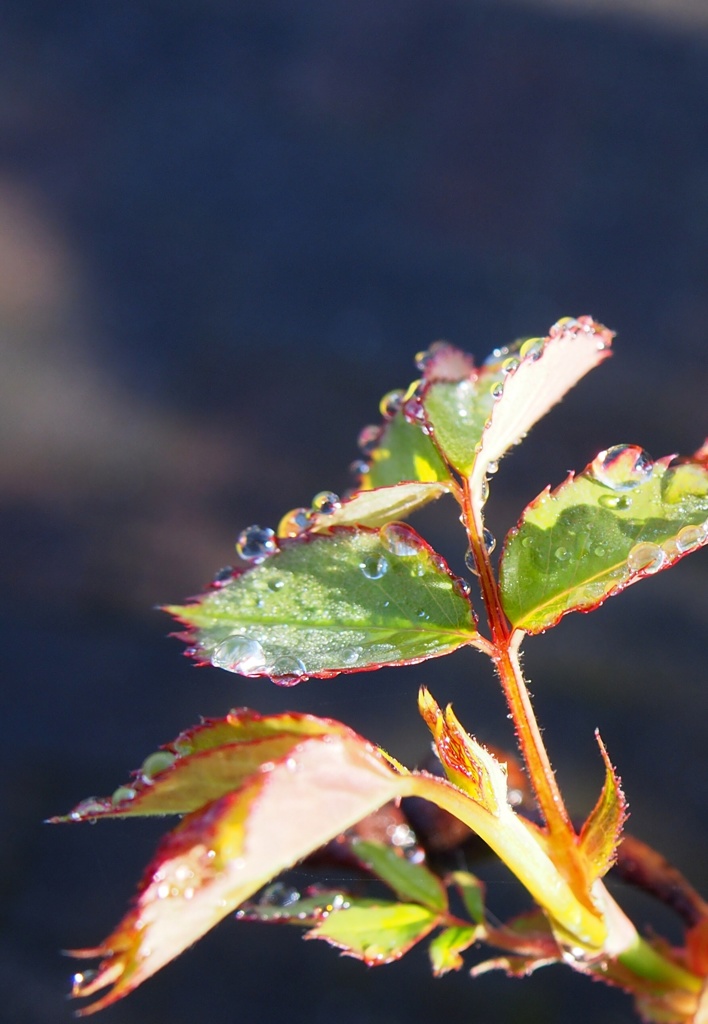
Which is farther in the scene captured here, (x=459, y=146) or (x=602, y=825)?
(x=459, y=146)

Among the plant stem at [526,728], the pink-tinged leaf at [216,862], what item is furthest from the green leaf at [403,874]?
the pink-tinged leaf at [216,862]

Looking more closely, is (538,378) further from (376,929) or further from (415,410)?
(376,929)

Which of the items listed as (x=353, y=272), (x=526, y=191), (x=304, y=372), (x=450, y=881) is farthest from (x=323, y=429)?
(x=450, y=881)

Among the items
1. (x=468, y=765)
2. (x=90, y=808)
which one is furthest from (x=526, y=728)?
(x=90, y=808)

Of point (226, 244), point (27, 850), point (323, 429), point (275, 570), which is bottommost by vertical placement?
point (275, 570)

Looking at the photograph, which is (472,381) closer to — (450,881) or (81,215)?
(450,881)

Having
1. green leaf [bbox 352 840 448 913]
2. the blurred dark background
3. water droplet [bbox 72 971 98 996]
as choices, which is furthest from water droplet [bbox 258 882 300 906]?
the blurred dark background

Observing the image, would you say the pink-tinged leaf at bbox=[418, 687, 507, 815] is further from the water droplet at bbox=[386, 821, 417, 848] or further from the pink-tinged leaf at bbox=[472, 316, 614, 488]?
the water droplet at bbox=[386, 821, 417, 848]
